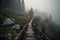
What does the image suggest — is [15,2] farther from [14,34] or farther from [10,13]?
[14,34]

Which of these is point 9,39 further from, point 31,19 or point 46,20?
point 46,20

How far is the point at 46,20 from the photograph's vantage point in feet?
11.6

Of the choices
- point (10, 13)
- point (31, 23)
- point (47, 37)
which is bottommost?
point (47, 37)

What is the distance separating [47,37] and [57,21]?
37 cm

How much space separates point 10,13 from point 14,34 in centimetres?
42

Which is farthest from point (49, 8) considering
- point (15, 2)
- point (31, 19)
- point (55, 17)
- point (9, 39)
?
point (9, 39)

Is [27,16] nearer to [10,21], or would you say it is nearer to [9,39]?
[10,21]

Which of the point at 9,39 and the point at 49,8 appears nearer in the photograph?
the point at 9,39

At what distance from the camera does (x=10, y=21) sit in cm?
344

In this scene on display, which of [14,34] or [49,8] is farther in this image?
[49,8]

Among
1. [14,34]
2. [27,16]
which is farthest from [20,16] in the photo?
[14,34]

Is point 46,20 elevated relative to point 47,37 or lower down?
elevated

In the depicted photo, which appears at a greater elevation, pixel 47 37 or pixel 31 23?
pixel 31 23

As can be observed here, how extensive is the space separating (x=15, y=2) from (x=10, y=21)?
0.38m
